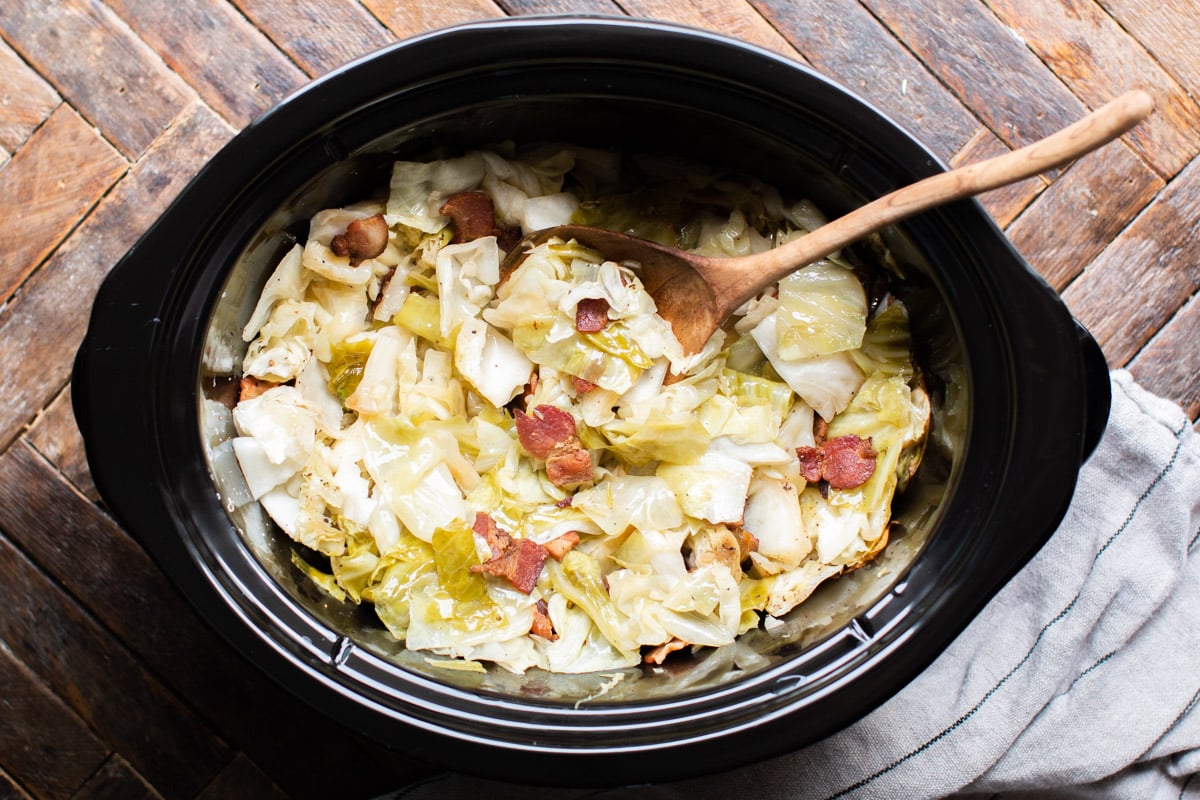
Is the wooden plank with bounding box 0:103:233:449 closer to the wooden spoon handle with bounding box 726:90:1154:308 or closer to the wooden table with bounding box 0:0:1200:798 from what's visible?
the wooden table with bounding box 0:0:1200:798

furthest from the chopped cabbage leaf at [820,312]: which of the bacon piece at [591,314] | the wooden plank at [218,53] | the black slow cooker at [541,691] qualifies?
the wooden plank at [218,53]

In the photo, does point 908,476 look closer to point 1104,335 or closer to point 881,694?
point 881,694

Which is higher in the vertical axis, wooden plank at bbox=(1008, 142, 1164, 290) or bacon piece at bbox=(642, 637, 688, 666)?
wooden plank at bbox=(1008, 142, 1164, 290)

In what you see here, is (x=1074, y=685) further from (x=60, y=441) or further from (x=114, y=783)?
(x=60, y=441)

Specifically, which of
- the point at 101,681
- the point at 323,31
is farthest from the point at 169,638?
the point at 323,31

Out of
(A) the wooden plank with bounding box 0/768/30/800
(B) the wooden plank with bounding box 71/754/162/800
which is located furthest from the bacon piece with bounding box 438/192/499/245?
(A) the wooden plank with bounding box 0/768/30/800

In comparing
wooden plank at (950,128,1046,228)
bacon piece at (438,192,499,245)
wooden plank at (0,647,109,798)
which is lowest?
wooden plank at (0,647,109,798)

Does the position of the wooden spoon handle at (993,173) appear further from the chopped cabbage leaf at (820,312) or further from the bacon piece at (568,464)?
the bacon piece at (568,464)

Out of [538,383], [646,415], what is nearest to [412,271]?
[538,383]
